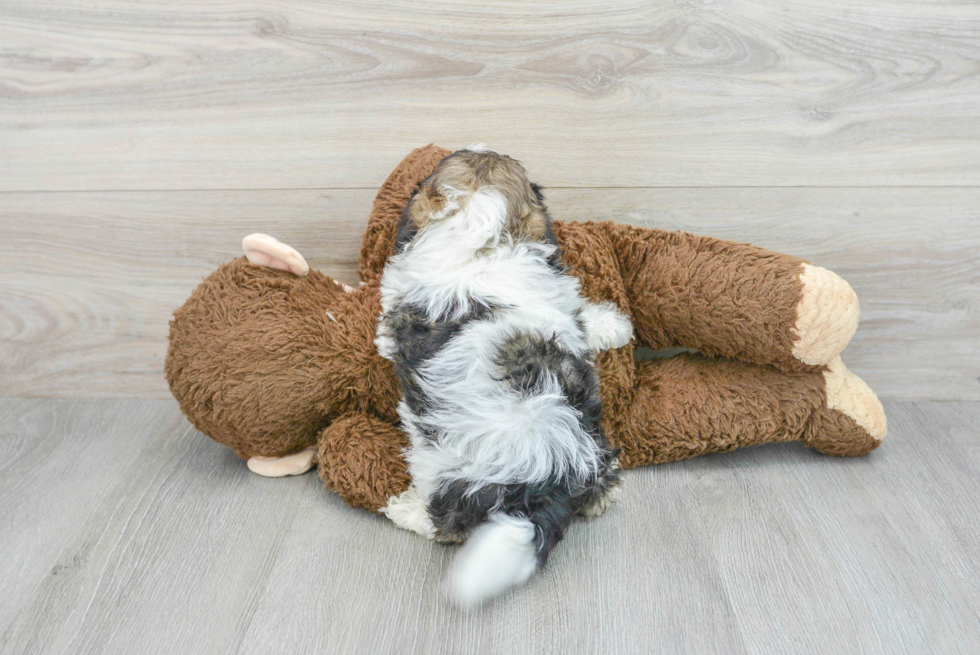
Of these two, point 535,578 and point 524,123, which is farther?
point 524,123

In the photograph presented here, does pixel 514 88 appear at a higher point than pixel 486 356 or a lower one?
higher

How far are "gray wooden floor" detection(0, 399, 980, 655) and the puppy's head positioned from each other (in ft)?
1.21

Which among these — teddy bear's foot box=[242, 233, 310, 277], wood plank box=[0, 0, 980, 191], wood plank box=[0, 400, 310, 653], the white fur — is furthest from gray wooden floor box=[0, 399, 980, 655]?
wood plank box=[0, 0, 980, 191]

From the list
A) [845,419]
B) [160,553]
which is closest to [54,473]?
[160,553]

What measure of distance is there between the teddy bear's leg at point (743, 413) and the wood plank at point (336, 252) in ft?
0.64

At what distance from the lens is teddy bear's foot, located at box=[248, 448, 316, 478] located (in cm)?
93

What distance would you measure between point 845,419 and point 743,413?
138mm

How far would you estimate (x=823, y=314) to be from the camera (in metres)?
0.83

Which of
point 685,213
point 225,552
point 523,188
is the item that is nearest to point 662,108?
Result: point 685,213

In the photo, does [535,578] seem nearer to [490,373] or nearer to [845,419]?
[490,373]

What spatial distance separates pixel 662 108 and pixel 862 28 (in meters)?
0.29

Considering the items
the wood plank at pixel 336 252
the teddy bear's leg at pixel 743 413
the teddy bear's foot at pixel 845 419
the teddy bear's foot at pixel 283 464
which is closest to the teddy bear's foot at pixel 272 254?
the wood plank at pixel 336 252

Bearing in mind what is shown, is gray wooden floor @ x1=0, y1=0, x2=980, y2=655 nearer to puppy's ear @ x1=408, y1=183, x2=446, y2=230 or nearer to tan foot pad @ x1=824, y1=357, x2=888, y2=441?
tan foot pad @ x1=824, y1=357, x2=888, y2=441

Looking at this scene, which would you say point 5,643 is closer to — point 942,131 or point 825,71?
point 825,71
